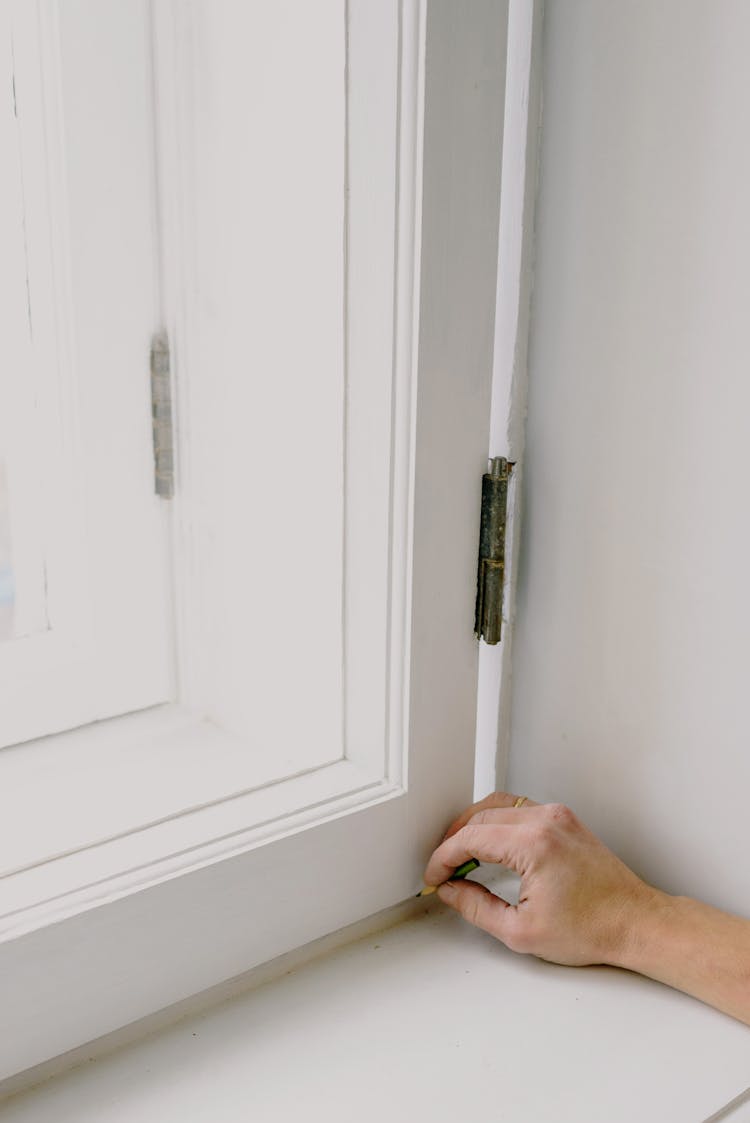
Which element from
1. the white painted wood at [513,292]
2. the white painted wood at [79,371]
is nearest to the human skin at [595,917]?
the white painted wood at [513,292]

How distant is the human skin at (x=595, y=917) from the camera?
761 mm

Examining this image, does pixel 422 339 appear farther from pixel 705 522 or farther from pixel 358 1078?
pixel 358 1078

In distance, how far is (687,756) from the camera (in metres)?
0.83

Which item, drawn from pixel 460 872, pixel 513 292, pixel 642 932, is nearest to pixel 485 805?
pixel 460 872

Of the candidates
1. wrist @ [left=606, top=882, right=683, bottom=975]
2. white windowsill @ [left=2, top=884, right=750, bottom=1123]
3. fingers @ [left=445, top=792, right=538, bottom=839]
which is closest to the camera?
white windowsill @ [left=2, top=884, right=750, bottom=1123]

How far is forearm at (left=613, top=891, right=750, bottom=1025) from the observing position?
75cm

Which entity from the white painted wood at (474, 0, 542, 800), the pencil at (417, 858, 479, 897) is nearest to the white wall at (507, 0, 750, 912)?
the white painted wood at (474, 0, 542, 800)

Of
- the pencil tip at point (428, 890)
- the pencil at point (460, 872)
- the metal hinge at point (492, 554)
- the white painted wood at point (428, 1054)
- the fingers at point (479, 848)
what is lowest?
the white painted wood at point (428, 1054)

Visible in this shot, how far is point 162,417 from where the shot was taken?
97cm

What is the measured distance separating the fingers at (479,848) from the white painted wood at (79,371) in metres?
0.34

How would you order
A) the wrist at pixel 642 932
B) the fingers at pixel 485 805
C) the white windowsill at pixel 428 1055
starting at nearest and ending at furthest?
the white windowsill at pixel 428 1055 → the wrist at pixel 642 932 → the fingers at pixel 485 805

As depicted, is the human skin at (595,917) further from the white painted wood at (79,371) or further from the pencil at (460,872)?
the white painted wood at (79,371)

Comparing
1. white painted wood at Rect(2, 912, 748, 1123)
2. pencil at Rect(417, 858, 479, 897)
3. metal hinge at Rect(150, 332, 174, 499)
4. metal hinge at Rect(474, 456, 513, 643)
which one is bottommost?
white painted wood at Rect(2, 912, 748, 1123)

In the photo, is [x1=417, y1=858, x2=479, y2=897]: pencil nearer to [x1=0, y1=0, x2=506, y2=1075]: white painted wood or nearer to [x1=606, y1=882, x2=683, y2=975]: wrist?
[x1=0, y1=0, x2=506, y2=1075]: white painted wood
